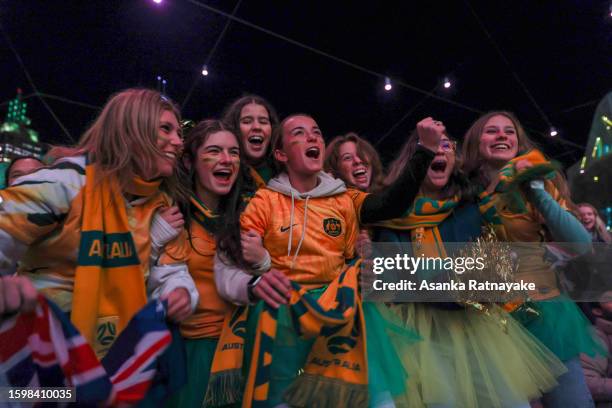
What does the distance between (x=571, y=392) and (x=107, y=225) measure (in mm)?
2047

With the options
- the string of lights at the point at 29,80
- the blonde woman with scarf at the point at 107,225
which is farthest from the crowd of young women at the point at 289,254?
the string of lights at the point at 29,80

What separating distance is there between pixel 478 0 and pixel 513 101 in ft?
8.13

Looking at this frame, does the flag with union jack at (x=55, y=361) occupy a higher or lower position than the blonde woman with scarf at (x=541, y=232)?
lower

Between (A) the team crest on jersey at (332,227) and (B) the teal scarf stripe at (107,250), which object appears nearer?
(B) the teal scarf stripe at (107,250)

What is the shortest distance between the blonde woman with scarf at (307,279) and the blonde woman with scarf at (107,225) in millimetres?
275

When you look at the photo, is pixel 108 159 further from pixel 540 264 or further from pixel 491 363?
pixel 540 264

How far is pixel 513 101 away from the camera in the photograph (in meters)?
7.82

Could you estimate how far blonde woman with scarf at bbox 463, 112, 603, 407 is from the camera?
7.06ft

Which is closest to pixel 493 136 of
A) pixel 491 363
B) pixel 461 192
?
pixel 461 192

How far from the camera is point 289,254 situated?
2.08 metres

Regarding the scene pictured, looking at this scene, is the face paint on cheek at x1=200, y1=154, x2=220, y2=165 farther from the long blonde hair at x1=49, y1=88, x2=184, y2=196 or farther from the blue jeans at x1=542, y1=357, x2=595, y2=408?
the blue jeans at x1=542, y1=357, x2=595, y2=408

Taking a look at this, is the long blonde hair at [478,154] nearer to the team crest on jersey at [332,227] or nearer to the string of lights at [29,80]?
the team crest on jersey at [332,227]

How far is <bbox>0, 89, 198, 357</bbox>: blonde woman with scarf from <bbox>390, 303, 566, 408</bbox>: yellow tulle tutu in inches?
37.4

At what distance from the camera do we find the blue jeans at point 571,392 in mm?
2107
